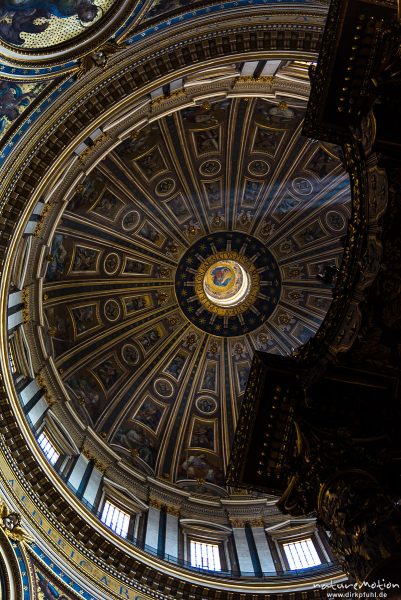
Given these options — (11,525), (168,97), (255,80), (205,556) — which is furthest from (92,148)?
(205,556)

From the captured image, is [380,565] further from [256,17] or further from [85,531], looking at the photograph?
[256,17]

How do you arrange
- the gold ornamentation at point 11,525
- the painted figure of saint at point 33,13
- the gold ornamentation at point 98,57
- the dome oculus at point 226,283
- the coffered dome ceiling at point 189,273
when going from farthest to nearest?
the dome oculus at point 226,283, the coffered dome ceiling at point 189,273, the gold ornamentation at point 98,57, the gold ornamentation at point 11,525, the painted figure of saint at point 33,13

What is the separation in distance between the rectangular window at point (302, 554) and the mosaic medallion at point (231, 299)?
1110 centimetres

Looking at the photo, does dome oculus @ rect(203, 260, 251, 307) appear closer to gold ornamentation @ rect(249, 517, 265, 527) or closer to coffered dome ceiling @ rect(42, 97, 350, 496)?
coffered dome ceiling @ rect(42, 97, 350, 496)

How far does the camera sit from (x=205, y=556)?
52.3 feet

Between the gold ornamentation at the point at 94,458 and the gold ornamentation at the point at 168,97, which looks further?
the gold ornamentation at the point at 94,458

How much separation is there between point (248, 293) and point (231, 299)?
85cm

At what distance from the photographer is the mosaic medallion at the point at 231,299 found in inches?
1029

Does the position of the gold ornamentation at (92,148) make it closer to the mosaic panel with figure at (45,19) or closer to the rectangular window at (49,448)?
the mosaic panel with figure at (45,19)

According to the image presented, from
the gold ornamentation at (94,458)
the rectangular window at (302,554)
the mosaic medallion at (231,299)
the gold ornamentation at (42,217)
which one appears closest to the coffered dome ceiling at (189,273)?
the mosaic medallion at (231,299)

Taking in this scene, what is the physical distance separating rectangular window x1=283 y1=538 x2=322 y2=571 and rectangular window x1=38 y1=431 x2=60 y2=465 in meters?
7.11

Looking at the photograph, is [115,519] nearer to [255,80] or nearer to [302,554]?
[302,554]

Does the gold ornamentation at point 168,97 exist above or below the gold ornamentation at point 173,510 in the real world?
above

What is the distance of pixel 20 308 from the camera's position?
14.8 metres
